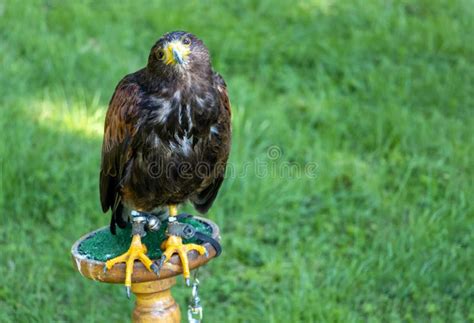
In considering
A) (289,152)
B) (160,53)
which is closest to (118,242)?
(160,53)

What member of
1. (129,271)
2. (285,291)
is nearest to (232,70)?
(285,291)

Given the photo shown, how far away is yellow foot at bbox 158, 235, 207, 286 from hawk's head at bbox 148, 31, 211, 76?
0.73 meters

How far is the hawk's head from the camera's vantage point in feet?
8.93

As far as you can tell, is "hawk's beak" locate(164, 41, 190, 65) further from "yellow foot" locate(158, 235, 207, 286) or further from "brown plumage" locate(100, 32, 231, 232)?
"yellow foot" locate(158, 235, 207, 286)

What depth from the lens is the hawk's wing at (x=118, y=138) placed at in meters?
2.92

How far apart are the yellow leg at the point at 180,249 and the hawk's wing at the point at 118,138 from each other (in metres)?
0.35

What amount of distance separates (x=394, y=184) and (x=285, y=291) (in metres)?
1.39

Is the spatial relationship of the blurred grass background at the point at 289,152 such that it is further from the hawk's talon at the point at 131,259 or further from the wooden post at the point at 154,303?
the hawk's talon at the point at 131,259

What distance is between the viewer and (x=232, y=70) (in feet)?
20.5

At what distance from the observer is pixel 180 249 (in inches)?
115

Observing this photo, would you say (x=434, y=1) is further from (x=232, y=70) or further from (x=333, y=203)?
(x=333, y=203)

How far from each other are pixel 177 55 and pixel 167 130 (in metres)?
0.33

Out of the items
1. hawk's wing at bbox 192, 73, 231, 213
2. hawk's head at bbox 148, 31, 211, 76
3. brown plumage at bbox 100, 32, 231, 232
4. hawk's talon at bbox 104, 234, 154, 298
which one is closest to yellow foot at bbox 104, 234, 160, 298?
hawk's talon at bbox 104, 234, 154, 298

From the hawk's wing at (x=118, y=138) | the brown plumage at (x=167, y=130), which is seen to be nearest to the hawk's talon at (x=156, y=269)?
the brown plumage at (x=167, y=130)
